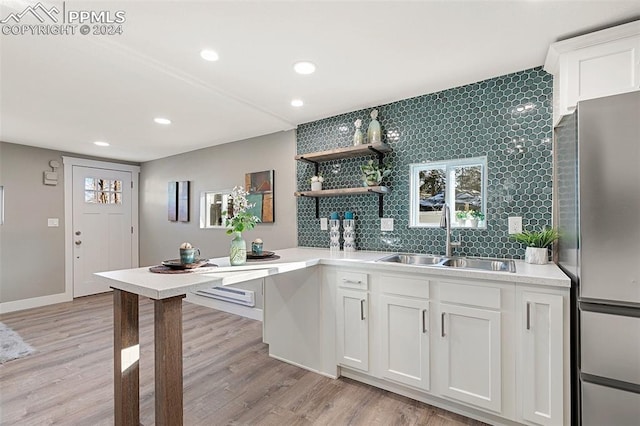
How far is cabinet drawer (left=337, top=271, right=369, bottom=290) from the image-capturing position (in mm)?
2258

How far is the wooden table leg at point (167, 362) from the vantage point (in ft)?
4.69

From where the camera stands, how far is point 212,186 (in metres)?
4.39

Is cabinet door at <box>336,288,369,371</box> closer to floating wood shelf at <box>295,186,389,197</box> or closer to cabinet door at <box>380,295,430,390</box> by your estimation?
cabinet door at <box>380,295,430,390</box>

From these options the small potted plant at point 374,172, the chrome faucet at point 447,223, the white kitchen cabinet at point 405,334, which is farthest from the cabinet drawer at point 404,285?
the small potted plant at point 374,172

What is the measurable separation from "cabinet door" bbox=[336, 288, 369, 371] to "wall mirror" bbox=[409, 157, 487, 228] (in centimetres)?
90

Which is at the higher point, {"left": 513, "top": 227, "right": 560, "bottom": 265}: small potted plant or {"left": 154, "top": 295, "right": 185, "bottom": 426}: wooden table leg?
{"left": 513, "top": 227, "right": 560, "bottom": 265}: small potted plant

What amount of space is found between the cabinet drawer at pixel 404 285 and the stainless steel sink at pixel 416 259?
261 mm

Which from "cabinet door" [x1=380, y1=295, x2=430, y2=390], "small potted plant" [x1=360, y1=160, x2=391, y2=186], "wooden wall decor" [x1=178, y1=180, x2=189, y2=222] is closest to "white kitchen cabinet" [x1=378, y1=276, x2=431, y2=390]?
"cabinet door" [x1=380, y1=295, x2=430, y2=390]

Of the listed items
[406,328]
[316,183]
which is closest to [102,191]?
[316,183]

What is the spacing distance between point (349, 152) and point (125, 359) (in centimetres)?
228

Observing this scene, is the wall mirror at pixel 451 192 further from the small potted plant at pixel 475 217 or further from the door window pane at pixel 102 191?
the door window pane at pixel 102 191

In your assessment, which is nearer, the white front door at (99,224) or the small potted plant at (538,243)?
the small potted plant at (538,243)

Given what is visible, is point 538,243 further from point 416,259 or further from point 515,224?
point 416,259

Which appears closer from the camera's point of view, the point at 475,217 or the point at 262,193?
the point at 475,217
